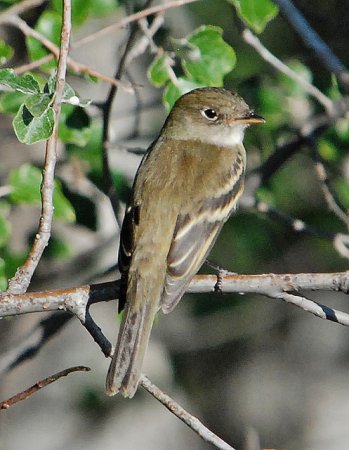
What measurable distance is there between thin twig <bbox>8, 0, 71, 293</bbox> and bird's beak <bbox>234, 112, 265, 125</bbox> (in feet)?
6.35

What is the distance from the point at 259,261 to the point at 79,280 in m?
1.32

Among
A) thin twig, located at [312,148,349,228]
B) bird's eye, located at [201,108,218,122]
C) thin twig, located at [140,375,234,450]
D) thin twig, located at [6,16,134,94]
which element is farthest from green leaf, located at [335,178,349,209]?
thin twig, located at [140,375,234,450]

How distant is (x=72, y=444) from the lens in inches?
316

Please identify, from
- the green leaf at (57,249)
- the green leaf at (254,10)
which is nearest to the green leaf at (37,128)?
the green leaf at (254,10)

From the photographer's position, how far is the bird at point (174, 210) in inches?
179

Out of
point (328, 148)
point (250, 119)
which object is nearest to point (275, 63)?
point (250, 119)

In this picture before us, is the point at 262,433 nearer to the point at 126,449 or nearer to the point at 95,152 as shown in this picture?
the point at 126,449

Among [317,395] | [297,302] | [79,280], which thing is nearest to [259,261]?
[79,280]

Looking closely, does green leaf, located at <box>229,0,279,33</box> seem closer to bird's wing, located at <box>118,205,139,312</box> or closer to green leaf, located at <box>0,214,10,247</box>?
bird's wing, located at <box>118,205,139,312</box>

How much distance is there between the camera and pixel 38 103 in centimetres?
379

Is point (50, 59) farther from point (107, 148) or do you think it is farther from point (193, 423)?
point (193, 423)

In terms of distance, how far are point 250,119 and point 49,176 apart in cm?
211

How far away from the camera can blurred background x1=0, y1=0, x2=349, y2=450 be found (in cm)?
604

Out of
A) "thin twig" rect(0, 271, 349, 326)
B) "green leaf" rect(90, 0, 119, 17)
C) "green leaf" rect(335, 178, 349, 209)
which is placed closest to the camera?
"thin twig" rect(0, 271, 349, 326)
